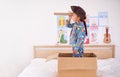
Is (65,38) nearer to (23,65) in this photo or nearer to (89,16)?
(89,16)

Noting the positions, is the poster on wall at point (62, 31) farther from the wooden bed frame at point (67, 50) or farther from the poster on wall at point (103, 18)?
the poster on wall at point (103, 18)

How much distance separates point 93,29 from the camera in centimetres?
352

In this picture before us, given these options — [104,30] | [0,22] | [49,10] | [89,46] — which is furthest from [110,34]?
[0,22]

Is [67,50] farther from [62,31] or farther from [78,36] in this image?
[78,36]

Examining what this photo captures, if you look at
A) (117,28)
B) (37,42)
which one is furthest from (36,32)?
(117,28)

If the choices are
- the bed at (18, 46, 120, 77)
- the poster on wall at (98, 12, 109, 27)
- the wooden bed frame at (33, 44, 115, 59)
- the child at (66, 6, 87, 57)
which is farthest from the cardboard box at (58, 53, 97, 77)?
the poster on wall at (98, 12, 109, 27)

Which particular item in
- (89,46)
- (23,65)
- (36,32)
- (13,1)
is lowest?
(23,65)

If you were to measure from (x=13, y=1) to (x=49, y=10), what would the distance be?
2.17 ft

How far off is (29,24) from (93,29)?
3.82 ft

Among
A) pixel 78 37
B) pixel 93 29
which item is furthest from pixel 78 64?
pixel 93 29

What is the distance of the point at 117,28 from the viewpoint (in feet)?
11.5

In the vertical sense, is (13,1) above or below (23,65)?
above

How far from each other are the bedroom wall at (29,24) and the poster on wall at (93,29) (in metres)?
0.12

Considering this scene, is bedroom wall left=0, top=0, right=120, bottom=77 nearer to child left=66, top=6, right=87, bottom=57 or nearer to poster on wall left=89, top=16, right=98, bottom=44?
poster on wall left=89, top=16, right=98, bottom=44
